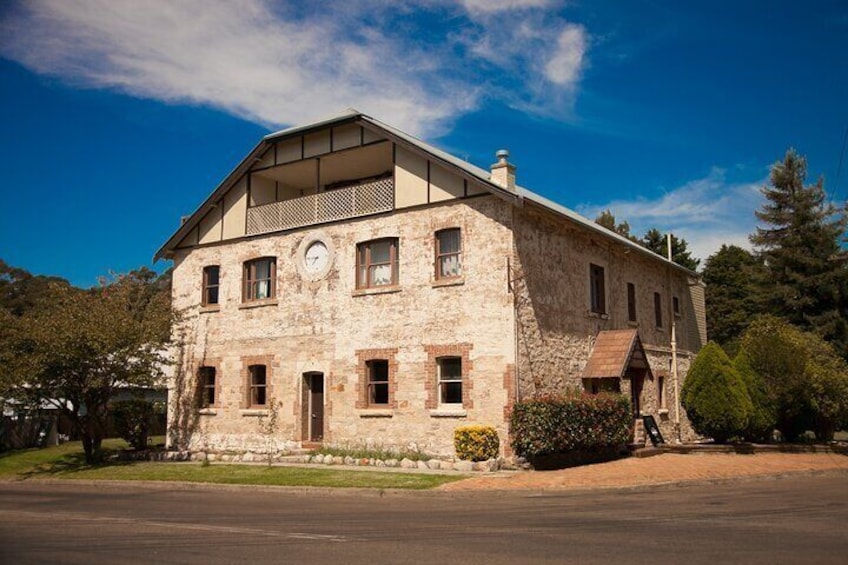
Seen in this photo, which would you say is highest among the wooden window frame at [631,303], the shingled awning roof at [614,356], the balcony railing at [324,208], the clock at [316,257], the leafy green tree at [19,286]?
the leafy green tree at [19,286]

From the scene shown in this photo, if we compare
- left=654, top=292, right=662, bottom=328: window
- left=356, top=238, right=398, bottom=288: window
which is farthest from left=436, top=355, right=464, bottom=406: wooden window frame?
left=654, top=292, right=662, bottom=328: window

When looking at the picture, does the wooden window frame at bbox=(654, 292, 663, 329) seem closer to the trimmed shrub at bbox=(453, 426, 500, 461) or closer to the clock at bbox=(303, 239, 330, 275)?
the trimmed shrub at bbox=(453, 426, 500, 461)

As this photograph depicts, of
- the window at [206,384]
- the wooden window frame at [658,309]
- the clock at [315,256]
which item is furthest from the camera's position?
the wooden window frame at [658,309]

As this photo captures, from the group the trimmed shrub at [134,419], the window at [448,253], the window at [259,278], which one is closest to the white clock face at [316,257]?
the window at [259,278]

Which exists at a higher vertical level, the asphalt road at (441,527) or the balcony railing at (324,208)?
the balcony railing at (324,208)

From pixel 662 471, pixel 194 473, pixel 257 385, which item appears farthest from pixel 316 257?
pixel 662 471

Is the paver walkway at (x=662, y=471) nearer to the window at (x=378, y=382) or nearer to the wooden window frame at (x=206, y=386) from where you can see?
the window at (x=378, y=382)

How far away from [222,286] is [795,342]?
19.2 m

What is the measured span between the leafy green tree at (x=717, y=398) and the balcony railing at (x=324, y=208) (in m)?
10.8

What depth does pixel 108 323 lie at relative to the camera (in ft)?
71.2

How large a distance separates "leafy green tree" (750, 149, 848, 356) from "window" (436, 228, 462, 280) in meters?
28.5

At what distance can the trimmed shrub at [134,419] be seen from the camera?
24.5 m

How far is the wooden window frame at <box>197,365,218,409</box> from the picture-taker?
83.1 ft

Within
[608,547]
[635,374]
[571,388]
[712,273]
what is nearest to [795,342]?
[635,374]
